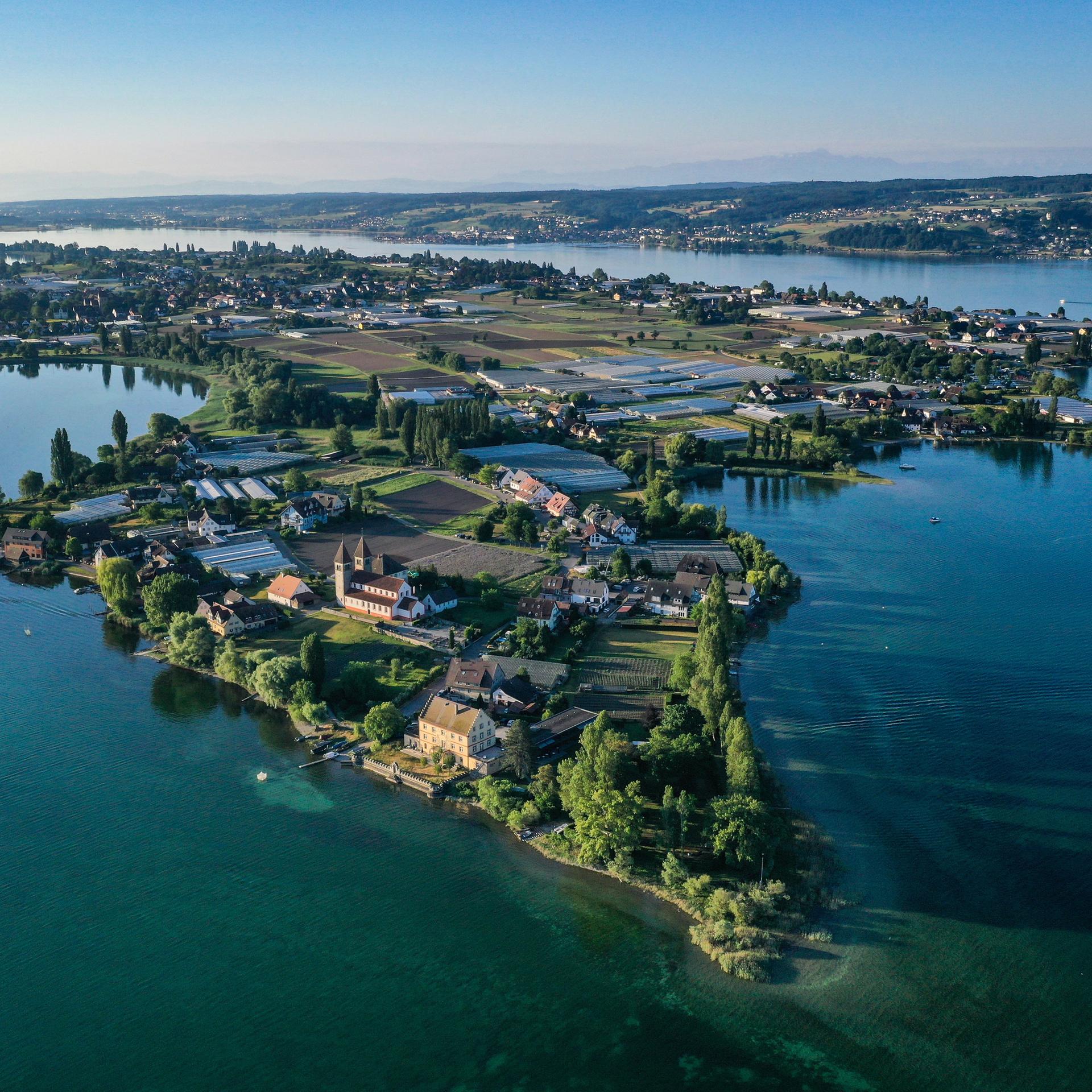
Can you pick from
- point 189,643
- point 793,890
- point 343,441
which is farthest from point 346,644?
point 343,441

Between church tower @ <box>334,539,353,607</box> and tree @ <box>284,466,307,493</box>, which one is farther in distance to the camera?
tree @ <box>284,466,307,493</box>

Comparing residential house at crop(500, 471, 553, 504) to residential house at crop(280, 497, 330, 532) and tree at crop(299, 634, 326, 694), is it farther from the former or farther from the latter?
tree at crop(299, 634, 326, 694)

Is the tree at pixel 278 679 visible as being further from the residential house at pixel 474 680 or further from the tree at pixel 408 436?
the tree at pixel 408 436

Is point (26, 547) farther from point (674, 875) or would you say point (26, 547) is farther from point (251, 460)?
point (674, 875)

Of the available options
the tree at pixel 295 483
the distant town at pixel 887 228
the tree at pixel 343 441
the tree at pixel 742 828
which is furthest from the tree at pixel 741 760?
the distant town at pixel 887 228

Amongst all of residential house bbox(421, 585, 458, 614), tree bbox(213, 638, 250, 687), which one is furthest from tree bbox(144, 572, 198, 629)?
residential house bbox(421, 585, 458, 614)
